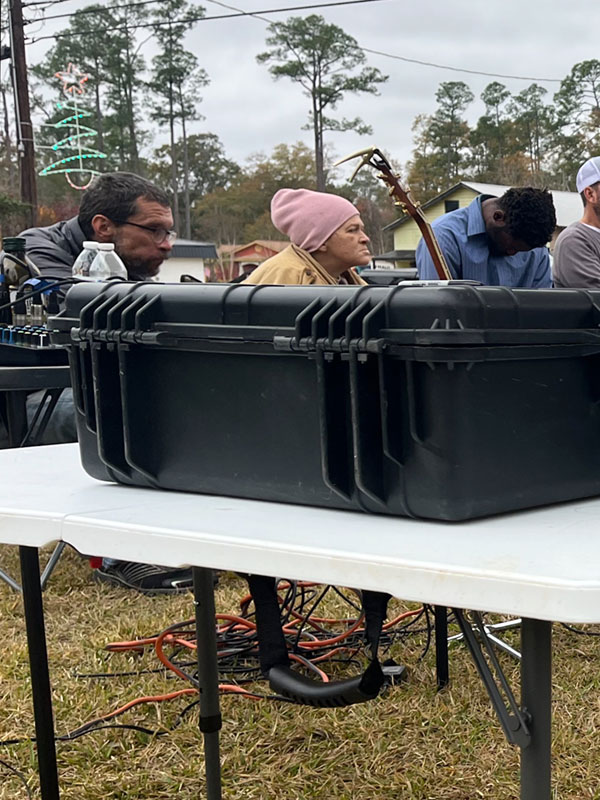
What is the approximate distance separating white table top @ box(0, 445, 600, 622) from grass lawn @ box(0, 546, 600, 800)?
0.91 meters

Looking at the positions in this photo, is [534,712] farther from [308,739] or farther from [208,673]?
[308,739]

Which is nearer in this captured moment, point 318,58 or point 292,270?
point 292,270

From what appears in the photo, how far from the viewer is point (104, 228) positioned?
3639mm

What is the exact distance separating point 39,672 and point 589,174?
3134 millimetres

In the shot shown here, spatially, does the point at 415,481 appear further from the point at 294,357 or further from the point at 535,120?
the point at 535,120

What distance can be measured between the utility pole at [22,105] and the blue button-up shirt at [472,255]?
44.5 feet

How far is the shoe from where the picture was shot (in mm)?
3168

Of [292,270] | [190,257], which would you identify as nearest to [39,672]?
[292,270]

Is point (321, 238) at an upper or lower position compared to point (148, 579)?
upper

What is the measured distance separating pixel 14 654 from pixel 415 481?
6.22 ft

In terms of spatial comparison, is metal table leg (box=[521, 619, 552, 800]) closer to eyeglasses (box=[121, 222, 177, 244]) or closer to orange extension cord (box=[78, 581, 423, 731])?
orange extension cord (box=[78, 581, 423, 731])

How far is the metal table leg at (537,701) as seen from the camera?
98 centimetres

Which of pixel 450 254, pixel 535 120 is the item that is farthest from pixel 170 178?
pixel 450 254

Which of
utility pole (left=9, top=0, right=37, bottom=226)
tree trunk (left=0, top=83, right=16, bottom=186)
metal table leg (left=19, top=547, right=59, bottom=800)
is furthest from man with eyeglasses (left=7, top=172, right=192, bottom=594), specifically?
tree trunk (left=0, top=83, right=16, bottom=186)
